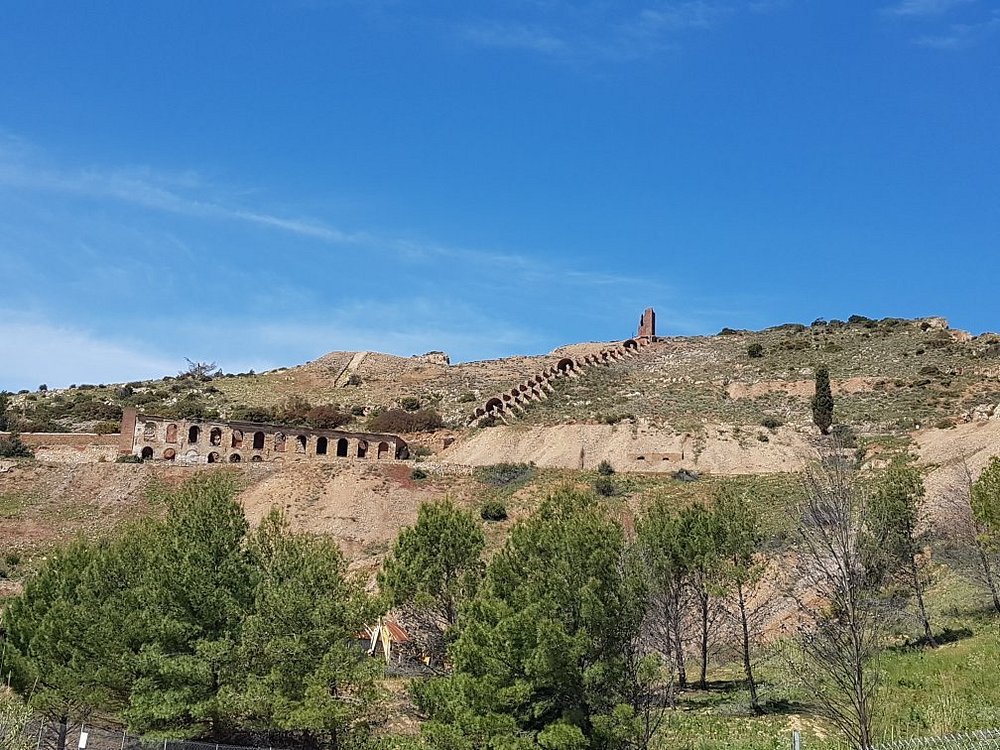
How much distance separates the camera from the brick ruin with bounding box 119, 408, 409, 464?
6981cm

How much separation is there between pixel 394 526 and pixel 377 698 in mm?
31997

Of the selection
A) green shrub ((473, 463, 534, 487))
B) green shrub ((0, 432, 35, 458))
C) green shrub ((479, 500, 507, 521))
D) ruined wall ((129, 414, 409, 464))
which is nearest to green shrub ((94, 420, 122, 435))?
green shrub ((0, 432, 35, 458))

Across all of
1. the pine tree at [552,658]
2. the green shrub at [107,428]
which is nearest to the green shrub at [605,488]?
the pine tree at [552,658]

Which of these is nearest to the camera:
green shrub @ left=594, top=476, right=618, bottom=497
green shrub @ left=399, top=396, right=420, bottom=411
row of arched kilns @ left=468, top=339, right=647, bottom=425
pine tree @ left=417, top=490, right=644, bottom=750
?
pine tree @ left=417, top=490, right=644, bottom=750

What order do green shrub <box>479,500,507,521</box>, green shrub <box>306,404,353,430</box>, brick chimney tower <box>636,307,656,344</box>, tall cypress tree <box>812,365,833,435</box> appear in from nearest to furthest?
green shrub <box>479,500,507,521</box>, tall cypress tree <box>812,365,833,435</box>, green shrub <box>306,404,353,430</box>, brick chimney tower <box>636,307,656,344</box>

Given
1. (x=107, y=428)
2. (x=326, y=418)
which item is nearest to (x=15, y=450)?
(x=107, y=428)

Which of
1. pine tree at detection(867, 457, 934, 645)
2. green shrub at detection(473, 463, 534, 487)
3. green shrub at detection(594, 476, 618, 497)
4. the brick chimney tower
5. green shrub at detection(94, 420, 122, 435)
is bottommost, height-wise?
pine tree at detection(867, 457, 934, 645)

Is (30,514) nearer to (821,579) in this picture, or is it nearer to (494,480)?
(494,480)

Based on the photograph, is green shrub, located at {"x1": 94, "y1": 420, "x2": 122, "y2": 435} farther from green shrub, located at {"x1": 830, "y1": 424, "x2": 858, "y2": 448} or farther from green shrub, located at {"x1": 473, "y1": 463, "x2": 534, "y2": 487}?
green shrub, located at {"x1": 830, "y1": 424, "x2": 858, "y2": 448}

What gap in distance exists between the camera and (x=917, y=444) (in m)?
59.2

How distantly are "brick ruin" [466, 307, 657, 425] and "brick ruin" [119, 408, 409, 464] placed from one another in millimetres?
13628

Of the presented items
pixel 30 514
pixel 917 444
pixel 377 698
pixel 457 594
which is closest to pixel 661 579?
pixel 457 594

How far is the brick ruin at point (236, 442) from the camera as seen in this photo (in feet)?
229

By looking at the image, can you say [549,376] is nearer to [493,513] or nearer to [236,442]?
[236,442]
